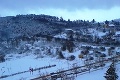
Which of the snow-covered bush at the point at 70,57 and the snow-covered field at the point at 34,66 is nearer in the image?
the snow-covered field at the point at 34,66

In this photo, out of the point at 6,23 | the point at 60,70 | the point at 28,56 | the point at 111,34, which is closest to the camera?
the point at 60,70

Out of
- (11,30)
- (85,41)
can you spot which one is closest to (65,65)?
(85,41)

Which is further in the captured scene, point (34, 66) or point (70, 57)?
point (70, 57)

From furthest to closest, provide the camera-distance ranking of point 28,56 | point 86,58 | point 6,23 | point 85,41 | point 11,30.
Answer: point 6,23, point 11,30, point 85,41, point 28,56, point 86,58

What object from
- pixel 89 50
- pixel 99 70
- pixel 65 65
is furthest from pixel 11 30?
pixel 99 70

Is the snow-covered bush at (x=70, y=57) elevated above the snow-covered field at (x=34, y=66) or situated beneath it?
elevated above

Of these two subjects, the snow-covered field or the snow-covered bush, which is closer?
the snow-covered field

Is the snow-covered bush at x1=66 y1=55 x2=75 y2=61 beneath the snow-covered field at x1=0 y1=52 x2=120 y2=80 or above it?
above

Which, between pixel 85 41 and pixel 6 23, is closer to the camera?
pixel 85 41

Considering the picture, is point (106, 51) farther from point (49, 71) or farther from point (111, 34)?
point (111, 34)

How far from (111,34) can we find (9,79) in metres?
55.5

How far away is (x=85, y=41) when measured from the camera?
8669 centimetres

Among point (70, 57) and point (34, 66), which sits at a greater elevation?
point (70, 57)

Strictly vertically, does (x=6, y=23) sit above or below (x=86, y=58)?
above
